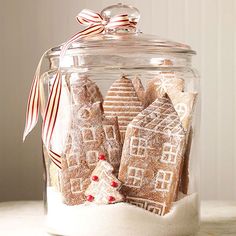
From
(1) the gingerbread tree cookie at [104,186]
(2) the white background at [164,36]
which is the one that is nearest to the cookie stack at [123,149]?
(1) the gingerbread tree cookie at [104,186]

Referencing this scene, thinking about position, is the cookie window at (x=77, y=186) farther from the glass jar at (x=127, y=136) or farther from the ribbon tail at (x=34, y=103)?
the ribbon tail at (x=34, y=103)

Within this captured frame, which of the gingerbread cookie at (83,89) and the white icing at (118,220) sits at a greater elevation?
the gingerbread cookie at (83,89)

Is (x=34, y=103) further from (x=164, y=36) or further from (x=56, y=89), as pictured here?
(x=164, y=36)

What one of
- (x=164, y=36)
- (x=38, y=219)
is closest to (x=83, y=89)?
(x=38, y=219)

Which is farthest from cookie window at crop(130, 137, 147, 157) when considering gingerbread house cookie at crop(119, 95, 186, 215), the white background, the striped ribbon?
the white background

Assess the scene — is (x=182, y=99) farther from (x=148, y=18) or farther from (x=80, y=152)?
(x=148, y=18)

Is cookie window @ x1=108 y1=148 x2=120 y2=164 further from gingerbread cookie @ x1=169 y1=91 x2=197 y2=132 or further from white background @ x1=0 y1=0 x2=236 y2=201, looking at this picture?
white background @ x1=0 y1=0 x2=236 y2=201

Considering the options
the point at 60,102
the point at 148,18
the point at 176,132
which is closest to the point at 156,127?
the point at 176,132
